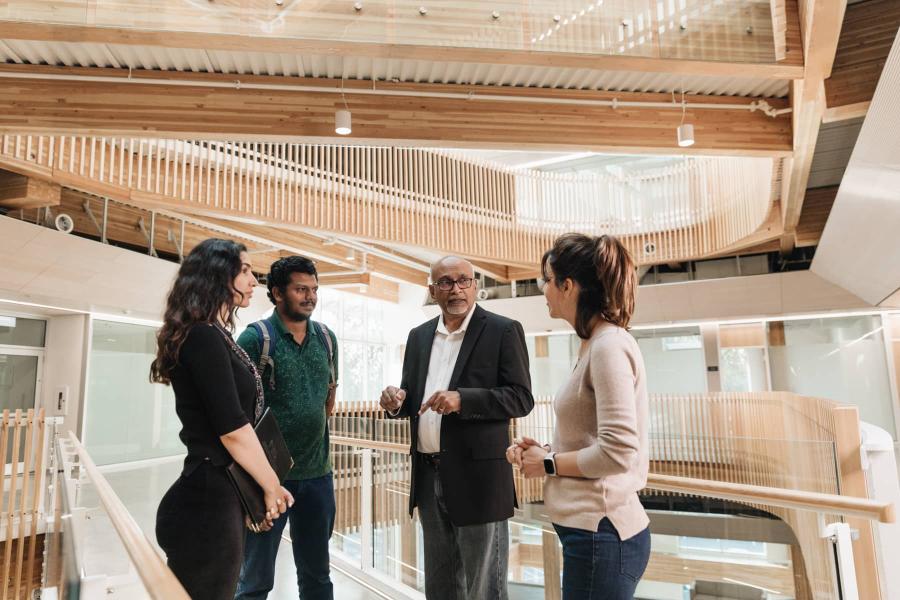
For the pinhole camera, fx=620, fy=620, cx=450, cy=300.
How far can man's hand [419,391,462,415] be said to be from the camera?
2.06 meters

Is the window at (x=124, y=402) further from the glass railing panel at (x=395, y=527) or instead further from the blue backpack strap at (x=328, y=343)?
the blue backpack strap at (x=328, y=343)

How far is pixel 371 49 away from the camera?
179 inches

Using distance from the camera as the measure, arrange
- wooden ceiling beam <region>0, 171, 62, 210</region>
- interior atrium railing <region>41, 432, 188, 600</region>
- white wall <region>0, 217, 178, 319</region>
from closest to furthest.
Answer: interior atrium railing <region>41, 432, 188, 600</region>, wooden ceiling beam <region>0, 171, 62, 210</region>, white wall <region>0, 217, 178, 319</region>

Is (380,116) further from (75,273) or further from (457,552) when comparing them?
(75,273)

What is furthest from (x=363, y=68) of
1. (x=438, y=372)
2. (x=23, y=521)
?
(x=23, y=521)

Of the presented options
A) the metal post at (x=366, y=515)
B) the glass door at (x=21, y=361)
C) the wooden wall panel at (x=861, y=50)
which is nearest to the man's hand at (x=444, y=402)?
the metal post at (x=366, y=515)

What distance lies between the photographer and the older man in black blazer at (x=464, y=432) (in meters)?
2.16

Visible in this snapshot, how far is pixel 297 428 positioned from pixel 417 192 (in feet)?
28.4

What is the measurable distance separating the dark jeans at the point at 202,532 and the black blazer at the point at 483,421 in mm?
748

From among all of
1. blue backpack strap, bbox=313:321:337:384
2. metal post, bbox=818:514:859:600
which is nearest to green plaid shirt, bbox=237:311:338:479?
blue backpack strap, bbox=313:321:337:384

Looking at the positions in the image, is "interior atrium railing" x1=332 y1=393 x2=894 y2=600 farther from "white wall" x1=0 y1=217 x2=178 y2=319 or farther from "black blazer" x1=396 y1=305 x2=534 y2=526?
"white wall" x1=0 y1=217 x2=178 y2=319

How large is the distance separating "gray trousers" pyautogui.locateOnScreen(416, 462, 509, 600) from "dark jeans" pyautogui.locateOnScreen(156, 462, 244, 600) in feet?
2.47

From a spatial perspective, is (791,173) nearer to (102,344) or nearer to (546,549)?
(546,549)

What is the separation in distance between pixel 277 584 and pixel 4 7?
425 cm
